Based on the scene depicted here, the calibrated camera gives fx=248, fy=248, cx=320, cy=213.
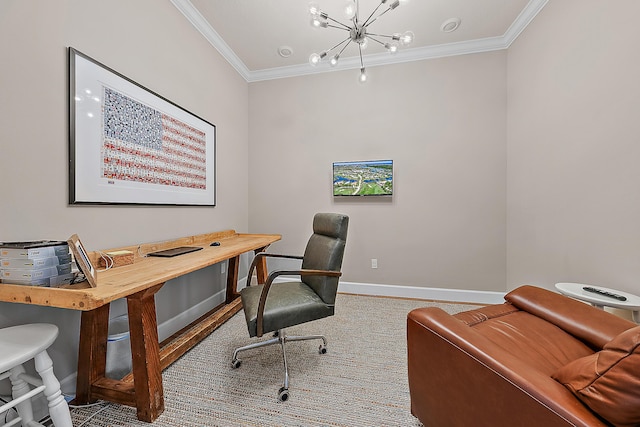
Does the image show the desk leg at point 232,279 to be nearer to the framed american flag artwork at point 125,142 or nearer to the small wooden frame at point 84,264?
the framed american flag artwork at point 125,142

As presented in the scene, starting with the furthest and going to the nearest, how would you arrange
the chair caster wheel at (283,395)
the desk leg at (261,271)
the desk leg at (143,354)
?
the desk leg at (261,271), the chair caster wheel at (283,395), the desk leg at (143,354)

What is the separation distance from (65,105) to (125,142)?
0.36 meters

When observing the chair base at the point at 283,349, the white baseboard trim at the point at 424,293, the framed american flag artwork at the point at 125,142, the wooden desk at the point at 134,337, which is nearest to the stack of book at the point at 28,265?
the wooden desk at the point at 134,337

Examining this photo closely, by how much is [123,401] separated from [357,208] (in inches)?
104

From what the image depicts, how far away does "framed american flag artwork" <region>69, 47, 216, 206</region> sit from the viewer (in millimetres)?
1478

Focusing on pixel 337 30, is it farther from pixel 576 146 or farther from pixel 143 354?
pixel 143 354

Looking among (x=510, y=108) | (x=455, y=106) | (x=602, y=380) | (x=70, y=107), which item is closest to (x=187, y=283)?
(x=70, y=107)

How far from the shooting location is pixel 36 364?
3.33 ft

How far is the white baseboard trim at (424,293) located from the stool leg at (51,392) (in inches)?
Result: 103

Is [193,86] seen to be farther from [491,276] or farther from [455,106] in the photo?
[491,276]

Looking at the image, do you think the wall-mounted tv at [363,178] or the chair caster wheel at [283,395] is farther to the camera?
the wall-mounted tv at [363,178]

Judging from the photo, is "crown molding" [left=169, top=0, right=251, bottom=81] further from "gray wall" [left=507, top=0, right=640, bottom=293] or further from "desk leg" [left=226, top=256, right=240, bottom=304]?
"gray wall" [left=507, top=0, right=640, bottom=293]

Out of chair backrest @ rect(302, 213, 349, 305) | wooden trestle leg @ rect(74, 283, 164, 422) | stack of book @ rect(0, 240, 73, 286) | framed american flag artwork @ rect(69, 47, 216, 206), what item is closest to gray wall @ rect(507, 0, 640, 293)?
chair backrest @ rect(302, 213, 349, 305)

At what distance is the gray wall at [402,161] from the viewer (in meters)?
2.86
